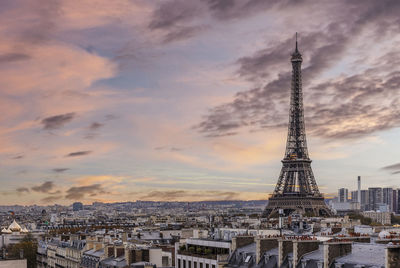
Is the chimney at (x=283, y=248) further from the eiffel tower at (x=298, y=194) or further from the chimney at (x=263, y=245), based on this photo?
the eiffel tower at (x=298, y=194)

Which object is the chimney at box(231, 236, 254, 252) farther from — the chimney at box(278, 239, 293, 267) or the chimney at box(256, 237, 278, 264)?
the chimney at box(278, 239, 293, 267)

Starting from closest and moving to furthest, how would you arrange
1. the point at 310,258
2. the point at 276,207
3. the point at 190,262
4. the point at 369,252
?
1. the point at 369,252
2. the point at 310,258
3. the point at 190,262
4. the point at 276,207

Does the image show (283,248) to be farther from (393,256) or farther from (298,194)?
(298,194)

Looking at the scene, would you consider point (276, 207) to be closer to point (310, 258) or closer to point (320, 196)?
point (320, 196)

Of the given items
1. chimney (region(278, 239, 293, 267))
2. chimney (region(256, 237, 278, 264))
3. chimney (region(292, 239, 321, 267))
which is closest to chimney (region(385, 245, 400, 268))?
chimney (region(292, 239, 321, 267))

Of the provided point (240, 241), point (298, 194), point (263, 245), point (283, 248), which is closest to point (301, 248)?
point (283, 248)

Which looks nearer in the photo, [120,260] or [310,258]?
[310,258]

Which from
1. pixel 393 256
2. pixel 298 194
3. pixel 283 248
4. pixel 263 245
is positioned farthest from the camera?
pixel 298 194

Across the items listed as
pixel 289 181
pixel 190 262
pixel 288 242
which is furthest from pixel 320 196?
pixel 288 242
